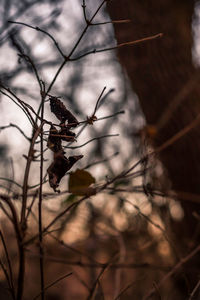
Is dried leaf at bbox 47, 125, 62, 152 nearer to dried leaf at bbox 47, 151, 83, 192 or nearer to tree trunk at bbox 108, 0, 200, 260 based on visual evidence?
dried leaf at bbox 47, 151, 83, 192

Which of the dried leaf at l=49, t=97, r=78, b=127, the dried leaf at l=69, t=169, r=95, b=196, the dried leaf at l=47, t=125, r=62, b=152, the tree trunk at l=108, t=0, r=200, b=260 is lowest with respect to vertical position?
the dried leaf at l=69, t=169, r=95, b=196

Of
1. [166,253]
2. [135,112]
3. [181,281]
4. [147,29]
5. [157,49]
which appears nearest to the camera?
[147,29]

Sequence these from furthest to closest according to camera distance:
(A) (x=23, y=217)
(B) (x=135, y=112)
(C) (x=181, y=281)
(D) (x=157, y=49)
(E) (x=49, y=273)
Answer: (E) (x=49, y=273), (B) (x=135, y=112), (C) (x=181, y=281), (D) (x=157, y=49), (A) (x=23, y=217)

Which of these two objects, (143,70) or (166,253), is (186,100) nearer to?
(143,70)

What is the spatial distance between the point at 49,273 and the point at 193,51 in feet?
19.4

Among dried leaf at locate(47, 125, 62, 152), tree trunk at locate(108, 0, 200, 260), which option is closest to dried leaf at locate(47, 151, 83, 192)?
dried leaf at locate(47, 125, 62, 152)

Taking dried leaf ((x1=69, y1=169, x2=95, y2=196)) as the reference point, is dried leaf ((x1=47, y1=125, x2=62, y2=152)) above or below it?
above

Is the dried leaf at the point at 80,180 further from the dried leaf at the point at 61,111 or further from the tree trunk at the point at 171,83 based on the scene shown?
the tree trunk at the point at 171,83

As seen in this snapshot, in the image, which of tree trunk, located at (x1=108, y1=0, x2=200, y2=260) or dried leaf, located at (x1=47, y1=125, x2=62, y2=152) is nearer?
dried leaf, located at (x1=47, y1=125, x2=62, y2=152)

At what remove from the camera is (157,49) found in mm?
1658

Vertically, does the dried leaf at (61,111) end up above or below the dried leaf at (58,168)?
above

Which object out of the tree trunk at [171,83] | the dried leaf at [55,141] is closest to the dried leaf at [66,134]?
the dried leaf at [55,141]

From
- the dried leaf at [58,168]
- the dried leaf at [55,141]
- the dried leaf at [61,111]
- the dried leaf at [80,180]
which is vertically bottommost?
the dried leaf at [80,180]

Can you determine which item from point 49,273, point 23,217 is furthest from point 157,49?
point 49,273
